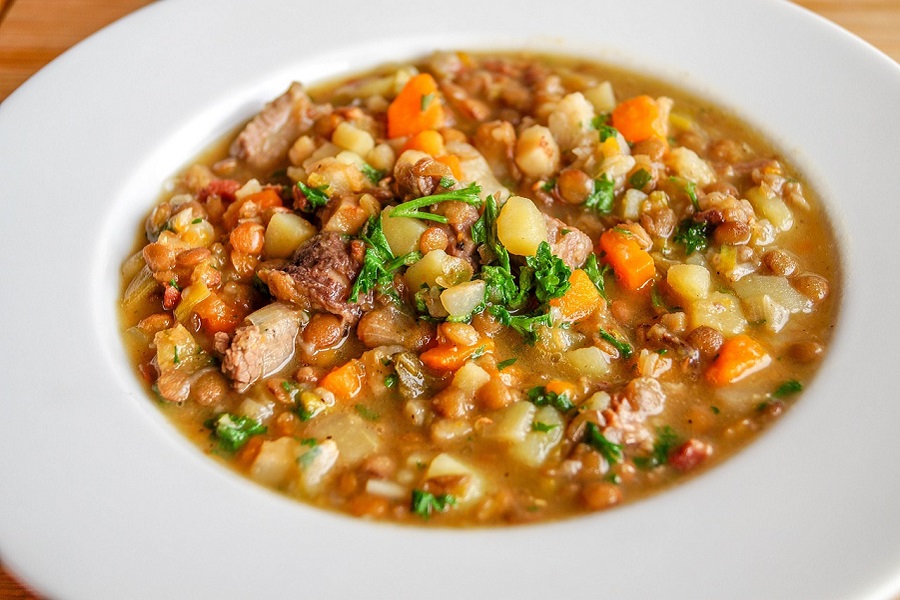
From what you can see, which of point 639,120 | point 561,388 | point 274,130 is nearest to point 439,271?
point 561,388

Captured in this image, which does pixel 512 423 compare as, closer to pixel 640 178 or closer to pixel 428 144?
pixel 640 178

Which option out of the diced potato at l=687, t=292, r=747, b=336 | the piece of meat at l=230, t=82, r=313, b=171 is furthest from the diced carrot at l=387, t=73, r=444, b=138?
the diced potato at l=687, t=292, r=747, b=336

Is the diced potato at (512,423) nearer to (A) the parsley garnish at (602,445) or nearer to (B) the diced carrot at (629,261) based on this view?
(A) the parsley garnish at (602,445)

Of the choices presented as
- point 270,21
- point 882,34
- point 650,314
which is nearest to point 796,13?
point 882,34

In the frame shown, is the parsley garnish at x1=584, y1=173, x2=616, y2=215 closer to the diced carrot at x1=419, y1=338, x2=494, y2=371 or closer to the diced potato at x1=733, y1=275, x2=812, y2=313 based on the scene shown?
the diced potato at x1=733, y1=275, x2=812, y2=313

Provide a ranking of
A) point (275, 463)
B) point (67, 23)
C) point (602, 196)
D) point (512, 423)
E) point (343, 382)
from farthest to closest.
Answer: point (67, 23)
point (602, 196)
point (343, 382)
point (512, 423)
point (275, 463)

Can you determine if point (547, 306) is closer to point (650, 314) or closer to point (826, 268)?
point (650, 314)
